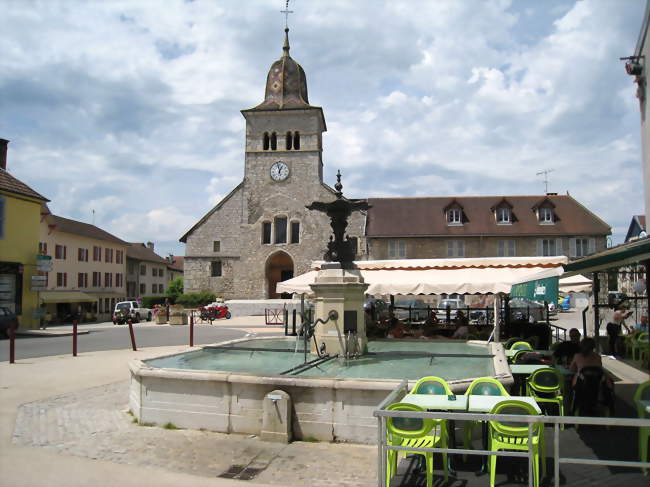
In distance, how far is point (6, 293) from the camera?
26047 mm

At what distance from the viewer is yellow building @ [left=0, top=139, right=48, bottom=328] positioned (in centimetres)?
2594

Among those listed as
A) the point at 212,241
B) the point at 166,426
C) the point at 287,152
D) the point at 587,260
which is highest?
the point at 287,152

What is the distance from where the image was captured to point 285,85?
45.7 m

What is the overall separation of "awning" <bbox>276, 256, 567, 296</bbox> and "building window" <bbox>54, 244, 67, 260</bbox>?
3361 cm

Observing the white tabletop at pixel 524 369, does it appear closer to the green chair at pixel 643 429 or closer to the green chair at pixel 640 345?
the green chair at pixel 643 429

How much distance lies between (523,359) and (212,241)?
122 ft

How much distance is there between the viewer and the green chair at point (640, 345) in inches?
490

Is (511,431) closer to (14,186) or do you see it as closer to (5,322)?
(5,322)

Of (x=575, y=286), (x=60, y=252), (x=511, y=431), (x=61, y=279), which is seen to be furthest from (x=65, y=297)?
(x=511, y=431)

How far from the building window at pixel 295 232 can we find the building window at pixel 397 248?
23.8ft

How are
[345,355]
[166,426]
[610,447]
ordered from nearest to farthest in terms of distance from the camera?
[610,447], [166,426], [345,355]

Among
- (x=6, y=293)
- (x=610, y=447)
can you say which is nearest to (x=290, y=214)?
(x=6, y=293)

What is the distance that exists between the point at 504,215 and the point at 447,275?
3165 centimetres

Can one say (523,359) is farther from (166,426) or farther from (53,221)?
(53,221)
